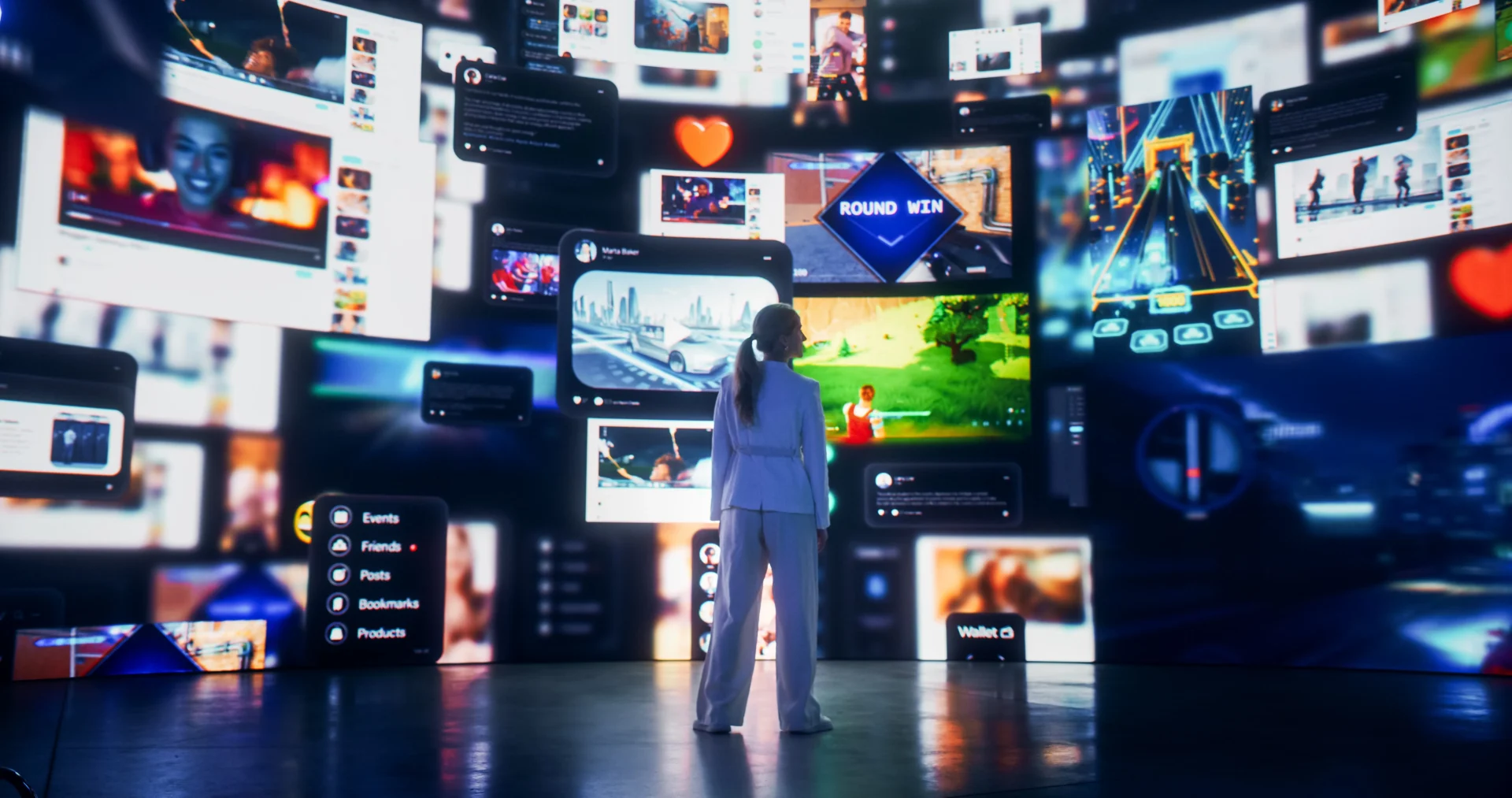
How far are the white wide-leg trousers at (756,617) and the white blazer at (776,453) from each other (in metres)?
0.05

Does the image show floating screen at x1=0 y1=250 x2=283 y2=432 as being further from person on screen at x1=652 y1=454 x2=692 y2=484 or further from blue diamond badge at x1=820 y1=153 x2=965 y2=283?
blue diamond badge at x1=820 y1=153 x2=965 y2=283

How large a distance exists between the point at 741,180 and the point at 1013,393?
1906mm

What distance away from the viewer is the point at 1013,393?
609cm

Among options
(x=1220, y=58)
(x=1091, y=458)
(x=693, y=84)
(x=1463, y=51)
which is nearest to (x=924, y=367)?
(x=1091, y=458)

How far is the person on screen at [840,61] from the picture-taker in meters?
6.38

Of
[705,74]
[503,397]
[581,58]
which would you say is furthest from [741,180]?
[503,397]

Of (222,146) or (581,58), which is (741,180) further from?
(222,146)

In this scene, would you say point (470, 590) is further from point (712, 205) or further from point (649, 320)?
point (712, 205)

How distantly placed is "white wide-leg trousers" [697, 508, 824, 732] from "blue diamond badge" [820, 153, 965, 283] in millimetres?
3024

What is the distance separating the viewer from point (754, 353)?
3633 mm

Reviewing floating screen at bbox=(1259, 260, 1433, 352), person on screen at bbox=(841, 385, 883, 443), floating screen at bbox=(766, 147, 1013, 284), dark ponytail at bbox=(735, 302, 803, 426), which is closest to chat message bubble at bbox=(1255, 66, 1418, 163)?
floating screen at bbox=(1259, 260, 1433, 352)

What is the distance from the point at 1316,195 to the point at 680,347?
10.9 feet

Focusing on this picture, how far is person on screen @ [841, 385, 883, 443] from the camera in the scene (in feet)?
20.2

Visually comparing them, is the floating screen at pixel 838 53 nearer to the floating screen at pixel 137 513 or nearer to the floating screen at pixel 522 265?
the floating screen at pixel 522 265
